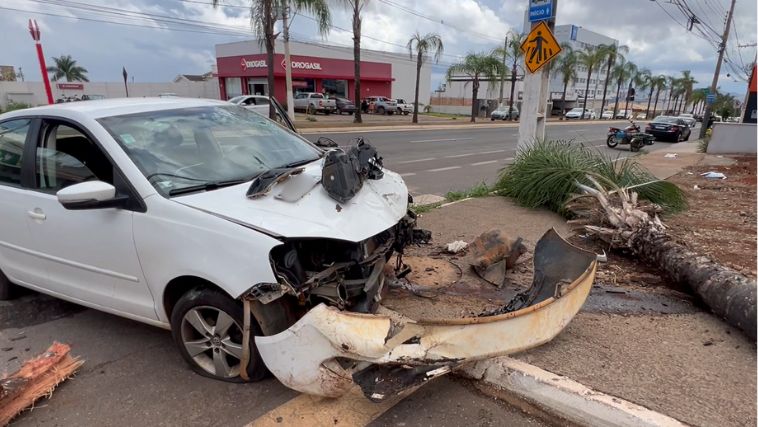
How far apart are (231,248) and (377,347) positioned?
956 millimetres

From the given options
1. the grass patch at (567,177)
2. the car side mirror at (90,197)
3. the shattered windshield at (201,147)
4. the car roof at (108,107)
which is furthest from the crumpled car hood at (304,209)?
the grass patch at (567,177)

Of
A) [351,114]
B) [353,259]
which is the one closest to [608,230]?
[353,259]

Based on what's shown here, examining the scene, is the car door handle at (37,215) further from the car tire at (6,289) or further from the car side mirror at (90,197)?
the car tire at (6,289)

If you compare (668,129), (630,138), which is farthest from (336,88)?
(630,138)

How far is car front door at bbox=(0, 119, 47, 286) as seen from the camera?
11.3ft

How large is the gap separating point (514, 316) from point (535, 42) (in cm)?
661

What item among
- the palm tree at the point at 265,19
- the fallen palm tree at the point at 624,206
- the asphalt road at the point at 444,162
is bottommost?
the asphalt road at the point at 444,162

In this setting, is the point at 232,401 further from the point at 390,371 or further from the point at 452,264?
the point at 452,264

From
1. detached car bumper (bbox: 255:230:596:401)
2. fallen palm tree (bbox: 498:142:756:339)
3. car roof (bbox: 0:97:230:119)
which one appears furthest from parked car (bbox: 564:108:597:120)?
detached car bumper (bbox: 255:230:596:401)

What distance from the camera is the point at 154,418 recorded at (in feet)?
8.74

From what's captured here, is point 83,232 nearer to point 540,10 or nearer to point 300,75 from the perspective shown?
point 540,10

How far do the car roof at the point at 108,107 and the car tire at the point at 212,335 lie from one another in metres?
1.52

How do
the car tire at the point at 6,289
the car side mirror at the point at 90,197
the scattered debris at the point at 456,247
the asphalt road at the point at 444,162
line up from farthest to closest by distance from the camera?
the asphalt road at the point at 444,162, the scattered debris at the point at 456,247, the car tire at the point at 6,289, the car side mirror at the point at 90,197

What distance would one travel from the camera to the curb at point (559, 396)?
8.11 feet
